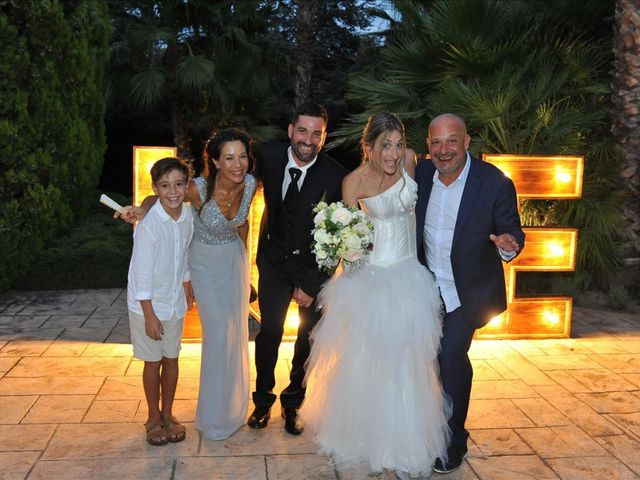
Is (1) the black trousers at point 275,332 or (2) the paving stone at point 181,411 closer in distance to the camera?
(1) the black trousers at point 275,332

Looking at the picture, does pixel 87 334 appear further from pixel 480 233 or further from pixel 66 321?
pixel 480 233

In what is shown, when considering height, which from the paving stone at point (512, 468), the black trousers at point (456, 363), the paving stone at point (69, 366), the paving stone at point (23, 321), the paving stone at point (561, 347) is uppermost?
the black trousers at point (456, 363)

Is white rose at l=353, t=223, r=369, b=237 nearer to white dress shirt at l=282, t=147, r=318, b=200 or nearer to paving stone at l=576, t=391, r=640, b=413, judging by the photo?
white dress shirt at l=282, t=147, r=318, b=200

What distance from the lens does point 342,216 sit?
12.1ft

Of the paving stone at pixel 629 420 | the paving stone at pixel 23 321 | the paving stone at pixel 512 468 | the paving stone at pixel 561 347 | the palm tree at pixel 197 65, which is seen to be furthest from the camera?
the palm tree at pixel 197 65

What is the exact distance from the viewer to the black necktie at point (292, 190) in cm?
416

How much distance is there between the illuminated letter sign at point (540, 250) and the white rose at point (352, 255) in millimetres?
2931

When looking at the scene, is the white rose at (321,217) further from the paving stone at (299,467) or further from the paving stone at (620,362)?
the paving stone at (620,362)

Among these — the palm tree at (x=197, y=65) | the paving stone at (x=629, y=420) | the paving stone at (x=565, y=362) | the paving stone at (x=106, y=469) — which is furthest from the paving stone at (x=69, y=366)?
the palm tree at (x=197, y=65)

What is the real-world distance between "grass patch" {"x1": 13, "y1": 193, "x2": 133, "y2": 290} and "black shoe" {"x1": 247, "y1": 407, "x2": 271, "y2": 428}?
4990mm

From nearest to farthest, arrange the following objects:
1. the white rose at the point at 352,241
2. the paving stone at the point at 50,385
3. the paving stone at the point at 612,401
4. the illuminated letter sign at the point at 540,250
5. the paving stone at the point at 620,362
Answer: the white rose at the point at 352,241
the paving stone at the point at 612,401
the paving stone at the point at 50,385
the paving stone at the point at 620,362
the illuminated letter sign at the point at 540,250

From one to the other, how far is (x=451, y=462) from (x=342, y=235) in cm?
143

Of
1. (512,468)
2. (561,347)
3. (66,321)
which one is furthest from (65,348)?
(561,347)

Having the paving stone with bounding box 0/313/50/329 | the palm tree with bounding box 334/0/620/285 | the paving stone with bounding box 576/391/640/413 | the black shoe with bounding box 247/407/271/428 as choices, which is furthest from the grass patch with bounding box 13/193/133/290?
the paving stone with bounding box 576/391/640/413
